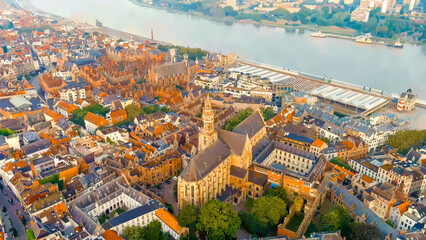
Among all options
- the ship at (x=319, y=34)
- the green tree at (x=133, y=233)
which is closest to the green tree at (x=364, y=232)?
the green tree at (x=133, y=233)

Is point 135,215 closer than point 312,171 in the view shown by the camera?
Yes

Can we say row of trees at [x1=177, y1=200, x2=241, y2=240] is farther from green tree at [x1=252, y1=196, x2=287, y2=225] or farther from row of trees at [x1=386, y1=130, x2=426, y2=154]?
row of trees at [x1=386, y1=130, x2=426, y2=154]

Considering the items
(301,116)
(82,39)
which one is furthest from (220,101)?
(82,39)

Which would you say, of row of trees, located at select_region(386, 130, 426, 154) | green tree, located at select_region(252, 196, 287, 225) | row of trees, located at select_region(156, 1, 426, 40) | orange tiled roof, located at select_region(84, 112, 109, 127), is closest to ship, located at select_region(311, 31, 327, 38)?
row of trees, located at select_region(156, 1, 426, 40)

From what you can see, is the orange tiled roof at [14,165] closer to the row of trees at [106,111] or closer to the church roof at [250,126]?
the row of trees at [106,111]

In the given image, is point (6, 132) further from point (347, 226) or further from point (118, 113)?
point (347, 226)

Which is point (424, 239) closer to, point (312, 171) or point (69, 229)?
point (312, 171)
